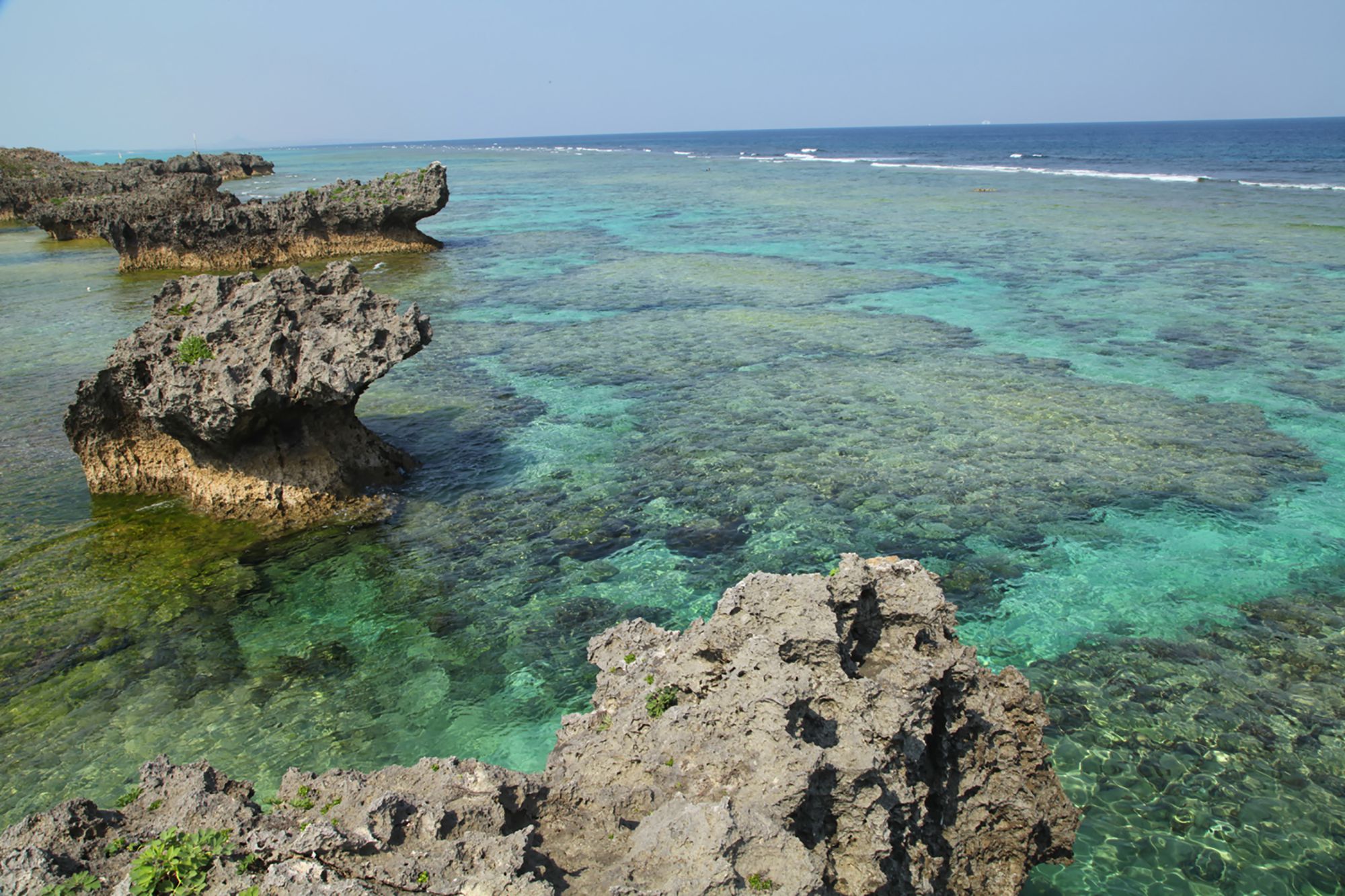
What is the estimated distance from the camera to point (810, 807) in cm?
553

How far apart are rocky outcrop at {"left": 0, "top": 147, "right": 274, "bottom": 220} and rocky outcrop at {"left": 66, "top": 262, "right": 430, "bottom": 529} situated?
106ft

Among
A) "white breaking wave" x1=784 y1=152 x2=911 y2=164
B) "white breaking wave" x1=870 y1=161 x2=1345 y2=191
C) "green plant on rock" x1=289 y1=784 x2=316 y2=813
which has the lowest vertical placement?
"green plant on rock" x1=289 y1=784 x2=316 y2=813

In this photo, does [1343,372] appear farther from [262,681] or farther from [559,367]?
[262,681]

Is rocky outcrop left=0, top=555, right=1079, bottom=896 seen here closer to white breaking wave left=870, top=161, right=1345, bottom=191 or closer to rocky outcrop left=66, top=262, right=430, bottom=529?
rocky outcrop left=66, top=262, right=430, bottom=529

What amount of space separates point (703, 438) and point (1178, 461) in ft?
26.1

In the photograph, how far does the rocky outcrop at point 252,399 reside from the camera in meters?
12.7

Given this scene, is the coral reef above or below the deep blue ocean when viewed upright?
below

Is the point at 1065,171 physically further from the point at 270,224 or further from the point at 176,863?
the point at 176,863

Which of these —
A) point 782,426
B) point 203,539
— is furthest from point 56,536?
point 782,426

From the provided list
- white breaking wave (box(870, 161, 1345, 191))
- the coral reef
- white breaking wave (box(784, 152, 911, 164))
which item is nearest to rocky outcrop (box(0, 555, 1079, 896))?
the coral reef

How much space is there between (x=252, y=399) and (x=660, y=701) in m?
8.52

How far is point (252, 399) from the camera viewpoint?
1228 cm

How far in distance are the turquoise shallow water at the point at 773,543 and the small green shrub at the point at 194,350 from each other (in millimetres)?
2565

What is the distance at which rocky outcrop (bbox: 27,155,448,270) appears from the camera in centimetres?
3619
